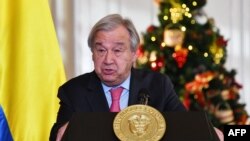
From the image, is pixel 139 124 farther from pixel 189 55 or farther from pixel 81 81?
pixel 189 55

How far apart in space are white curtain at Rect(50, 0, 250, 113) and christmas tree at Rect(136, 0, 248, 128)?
20.0 inches

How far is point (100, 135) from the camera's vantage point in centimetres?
167

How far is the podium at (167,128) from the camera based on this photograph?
1646 millimetres

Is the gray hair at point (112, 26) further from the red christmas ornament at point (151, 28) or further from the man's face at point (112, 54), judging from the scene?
the red christmas ornament at point (151, 28)

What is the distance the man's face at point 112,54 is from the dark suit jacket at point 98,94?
Answer: 0.08 metres

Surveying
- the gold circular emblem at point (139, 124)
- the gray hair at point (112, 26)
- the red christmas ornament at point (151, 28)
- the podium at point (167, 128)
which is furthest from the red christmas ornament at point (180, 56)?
the gold circular emblem at point (139, 124)

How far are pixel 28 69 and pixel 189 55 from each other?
2251mm

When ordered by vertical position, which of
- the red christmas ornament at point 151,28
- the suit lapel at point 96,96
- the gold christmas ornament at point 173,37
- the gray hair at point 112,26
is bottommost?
the suit lapel at point 96,96

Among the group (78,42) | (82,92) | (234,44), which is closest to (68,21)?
(78,42)

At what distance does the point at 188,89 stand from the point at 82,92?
278cm

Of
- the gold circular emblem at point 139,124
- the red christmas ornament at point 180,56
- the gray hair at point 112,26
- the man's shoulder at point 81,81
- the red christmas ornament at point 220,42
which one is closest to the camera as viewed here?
the gold circular emblem at point 139,124

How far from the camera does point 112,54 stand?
230 centimetres

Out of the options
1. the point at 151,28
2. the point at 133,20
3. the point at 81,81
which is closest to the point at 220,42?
the point at 151,28

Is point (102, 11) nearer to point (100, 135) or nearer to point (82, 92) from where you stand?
point (82, 92)
